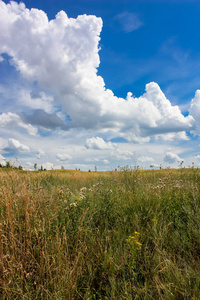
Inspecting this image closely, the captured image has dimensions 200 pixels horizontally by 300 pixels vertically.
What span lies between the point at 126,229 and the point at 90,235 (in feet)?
2.18

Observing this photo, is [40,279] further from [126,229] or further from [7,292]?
[126,229]

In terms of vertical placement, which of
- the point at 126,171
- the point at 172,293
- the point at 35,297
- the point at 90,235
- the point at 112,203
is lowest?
the point at 35,297

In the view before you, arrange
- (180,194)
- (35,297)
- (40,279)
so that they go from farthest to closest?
1. (180,194)
2. (40,279)
3. (35,297)

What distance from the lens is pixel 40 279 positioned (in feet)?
8.06

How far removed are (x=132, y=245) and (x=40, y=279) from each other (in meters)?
1.32

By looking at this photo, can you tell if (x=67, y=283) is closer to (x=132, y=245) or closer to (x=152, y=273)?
(x=132, y=245)

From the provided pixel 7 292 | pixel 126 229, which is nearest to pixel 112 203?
pixel 126 229

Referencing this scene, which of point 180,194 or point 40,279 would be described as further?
point 180,194

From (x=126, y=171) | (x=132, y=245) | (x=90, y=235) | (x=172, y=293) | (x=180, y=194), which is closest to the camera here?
(x=172, y=293)

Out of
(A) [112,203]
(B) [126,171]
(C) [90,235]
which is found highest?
(B) [126,171]

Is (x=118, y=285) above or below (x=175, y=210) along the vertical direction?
below

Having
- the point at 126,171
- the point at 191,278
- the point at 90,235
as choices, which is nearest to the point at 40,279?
the point at 90,235

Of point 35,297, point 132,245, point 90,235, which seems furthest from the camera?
point 90,235

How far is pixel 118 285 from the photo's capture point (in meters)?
2.37
